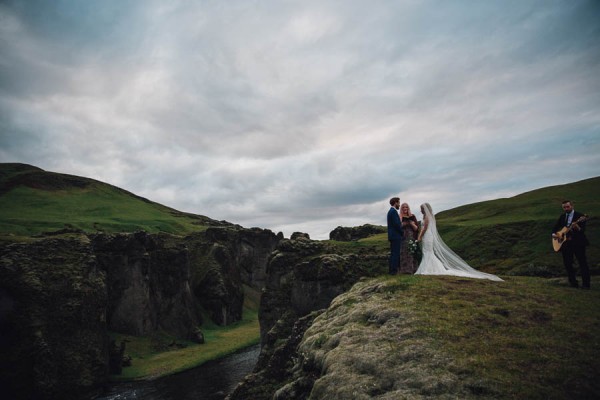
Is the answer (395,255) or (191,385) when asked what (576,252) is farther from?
(191,385)

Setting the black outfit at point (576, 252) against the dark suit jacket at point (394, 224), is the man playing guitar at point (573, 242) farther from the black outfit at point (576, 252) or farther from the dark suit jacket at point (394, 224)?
the dark suit jacket at point (394, 224)

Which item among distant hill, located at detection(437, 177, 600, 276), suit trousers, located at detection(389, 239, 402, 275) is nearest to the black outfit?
suit trousers, located at detection(389, 239, 402, 275)

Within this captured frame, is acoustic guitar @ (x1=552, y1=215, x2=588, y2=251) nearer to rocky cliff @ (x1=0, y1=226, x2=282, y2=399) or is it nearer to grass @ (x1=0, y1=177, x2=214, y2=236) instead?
rocky cliff @ (x1=0, y1=226, x2=282, y2=399)

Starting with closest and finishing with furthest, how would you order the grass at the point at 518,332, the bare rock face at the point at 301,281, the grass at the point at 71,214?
1. the grass at the point at 518,332
2. the bare rock face at the point at 301,281
3. the grass at the point at 71,214

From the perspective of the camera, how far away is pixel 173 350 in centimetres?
8419

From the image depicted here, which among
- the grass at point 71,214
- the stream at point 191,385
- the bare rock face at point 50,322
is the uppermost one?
the grass at point 71,214

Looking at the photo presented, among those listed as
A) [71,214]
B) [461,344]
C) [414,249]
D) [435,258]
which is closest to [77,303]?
[414,249]

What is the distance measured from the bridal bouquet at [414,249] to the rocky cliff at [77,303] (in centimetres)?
5354

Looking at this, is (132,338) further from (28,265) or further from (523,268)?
(523,268)

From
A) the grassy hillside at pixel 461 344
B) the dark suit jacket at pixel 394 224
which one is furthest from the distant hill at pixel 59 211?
the grassy hillside at pixel 461 344

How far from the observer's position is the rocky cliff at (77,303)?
51094mm

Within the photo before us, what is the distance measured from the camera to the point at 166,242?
108m

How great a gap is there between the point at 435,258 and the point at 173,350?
249ft

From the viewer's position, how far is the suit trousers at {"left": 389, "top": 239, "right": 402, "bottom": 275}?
1096 inches
